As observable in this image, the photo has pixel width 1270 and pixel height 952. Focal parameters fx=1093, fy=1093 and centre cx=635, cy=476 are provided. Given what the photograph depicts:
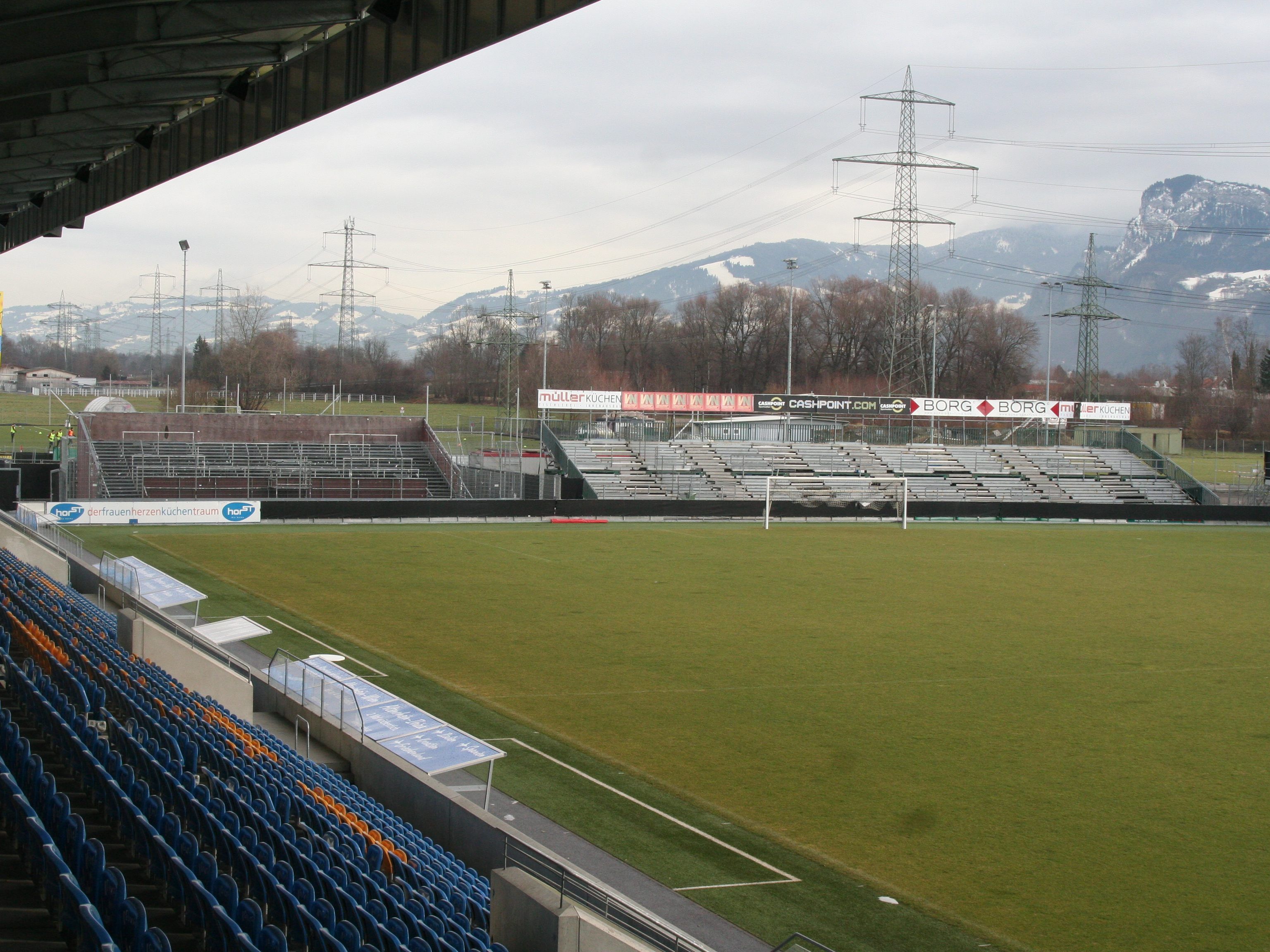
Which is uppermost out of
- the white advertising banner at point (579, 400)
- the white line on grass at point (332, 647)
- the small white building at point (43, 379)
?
the small white building at point (43, 379)

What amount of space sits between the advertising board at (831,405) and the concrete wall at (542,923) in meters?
52.1

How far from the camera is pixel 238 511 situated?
4119 centimetres

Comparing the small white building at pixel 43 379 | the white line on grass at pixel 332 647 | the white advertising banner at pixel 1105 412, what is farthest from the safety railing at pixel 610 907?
the small white building at pixel 43 379

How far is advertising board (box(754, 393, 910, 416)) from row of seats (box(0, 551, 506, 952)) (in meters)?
49.1

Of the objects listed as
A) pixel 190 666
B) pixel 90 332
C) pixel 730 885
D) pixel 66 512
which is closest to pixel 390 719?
pixel 190 666

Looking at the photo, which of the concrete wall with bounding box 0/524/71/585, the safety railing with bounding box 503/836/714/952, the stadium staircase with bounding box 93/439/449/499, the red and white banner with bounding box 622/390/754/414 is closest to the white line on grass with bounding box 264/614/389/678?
the concrete wall with bounding box 0/524/71/585

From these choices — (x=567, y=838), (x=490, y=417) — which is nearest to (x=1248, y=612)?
(x=567, y=838)

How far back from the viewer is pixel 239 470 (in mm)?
48375

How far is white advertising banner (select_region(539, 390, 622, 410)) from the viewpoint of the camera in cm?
5506

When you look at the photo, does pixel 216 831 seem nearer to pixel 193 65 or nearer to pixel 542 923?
pixel 542 923

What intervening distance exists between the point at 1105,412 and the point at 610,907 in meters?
62.9

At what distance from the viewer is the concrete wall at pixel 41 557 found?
23.4 metres

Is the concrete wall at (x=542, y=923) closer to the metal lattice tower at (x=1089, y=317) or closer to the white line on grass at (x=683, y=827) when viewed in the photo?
the white line on grass at (x=683, y=827)

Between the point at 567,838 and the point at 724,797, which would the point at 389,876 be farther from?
the point at 724,797
